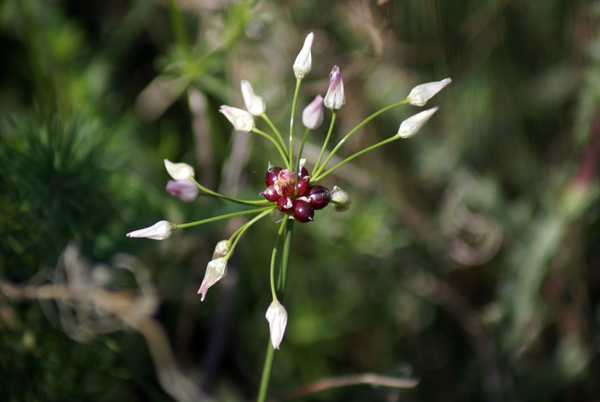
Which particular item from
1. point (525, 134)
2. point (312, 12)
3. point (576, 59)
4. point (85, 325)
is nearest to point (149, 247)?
point (85, 325)

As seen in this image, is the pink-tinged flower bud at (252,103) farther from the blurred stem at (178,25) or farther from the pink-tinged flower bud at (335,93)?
the blurred stem at (178,25)

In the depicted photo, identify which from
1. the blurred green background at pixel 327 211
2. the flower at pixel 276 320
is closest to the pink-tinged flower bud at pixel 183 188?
the flower at pixel 276 320

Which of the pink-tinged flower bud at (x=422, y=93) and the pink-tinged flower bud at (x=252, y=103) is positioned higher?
the pink-tinged flower bud at (x=252, y=103)

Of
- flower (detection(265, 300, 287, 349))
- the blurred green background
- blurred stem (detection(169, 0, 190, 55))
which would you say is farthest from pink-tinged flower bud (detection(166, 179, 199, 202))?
blurred stem (detection(169, 0, 190, 55))

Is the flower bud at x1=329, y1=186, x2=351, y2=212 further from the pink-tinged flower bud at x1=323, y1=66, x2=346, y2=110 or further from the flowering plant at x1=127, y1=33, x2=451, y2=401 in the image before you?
the pink-tinged flower bud at x1=323, y1=66, x2=346, y2=110

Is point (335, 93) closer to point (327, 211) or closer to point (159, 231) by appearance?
point (159, 231)

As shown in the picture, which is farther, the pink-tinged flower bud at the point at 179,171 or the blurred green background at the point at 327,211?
the blurred green background at the point at 327,211

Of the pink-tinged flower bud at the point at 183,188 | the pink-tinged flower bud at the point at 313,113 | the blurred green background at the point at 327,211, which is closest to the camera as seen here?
the pink-tinged flower bud at the point at 183,188
